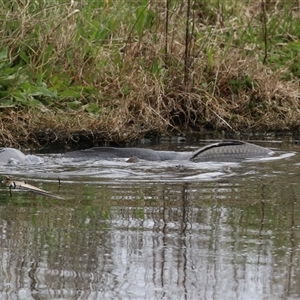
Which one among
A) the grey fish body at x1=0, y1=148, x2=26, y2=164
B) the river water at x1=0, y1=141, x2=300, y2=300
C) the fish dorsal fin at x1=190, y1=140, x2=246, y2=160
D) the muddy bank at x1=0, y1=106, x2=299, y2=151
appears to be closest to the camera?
the river water at x1=0, y1=141, x2=300, y2=300

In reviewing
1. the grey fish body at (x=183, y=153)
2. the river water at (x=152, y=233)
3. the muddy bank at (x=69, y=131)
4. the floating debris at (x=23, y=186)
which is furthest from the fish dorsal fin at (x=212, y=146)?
the floating debris at (x=23, y=186)

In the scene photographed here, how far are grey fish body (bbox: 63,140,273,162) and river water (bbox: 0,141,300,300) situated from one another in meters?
0.25

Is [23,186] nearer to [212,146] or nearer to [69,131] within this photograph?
[212,146]

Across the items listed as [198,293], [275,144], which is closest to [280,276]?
[198,293]

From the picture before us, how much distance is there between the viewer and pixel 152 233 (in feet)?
14.8

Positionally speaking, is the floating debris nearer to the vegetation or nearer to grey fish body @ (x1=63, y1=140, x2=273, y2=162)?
grey fish body @ (x1=63, y1=140, x2=273, y2=162)

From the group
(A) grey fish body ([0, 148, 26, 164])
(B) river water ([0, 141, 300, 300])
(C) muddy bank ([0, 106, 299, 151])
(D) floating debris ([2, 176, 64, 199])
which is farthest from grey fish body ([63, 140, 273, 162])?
(D) floating debris ([2, 176, 64, 199])

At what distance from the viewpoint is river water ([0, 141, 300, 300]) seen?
143 inches

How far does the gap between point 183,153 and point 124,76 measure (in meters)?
1.76

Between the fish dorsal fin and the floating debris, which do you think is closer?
the floating debris

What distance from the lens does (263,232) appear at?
14.8 ft

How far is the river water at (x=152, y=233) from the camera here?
11.9 ft

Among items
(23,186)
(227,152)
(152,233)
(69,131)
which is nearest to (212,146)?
(227,152)

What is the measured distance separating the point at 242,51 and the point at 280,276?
18.9ft
